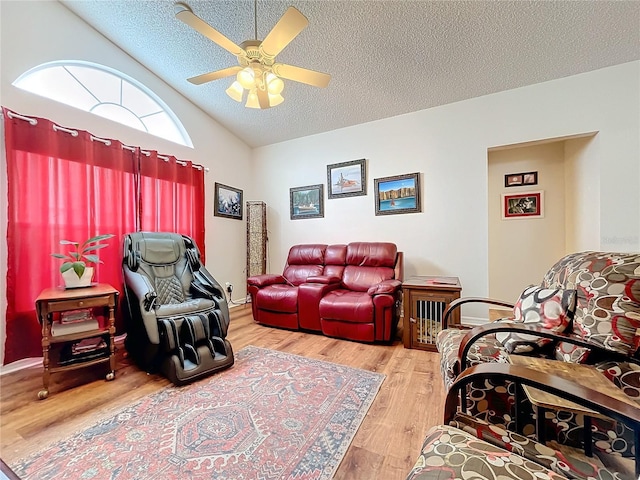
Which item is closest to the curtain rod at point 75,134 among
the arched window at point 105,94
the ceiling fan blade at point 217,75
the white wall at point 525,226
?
the arched window at point 105,94

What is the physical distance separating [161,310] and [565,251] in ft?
15.1

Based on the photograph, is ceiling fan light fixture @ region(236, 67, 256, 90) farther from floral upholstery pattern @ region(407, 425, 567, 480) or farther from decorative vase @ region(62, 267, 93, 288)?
floral upholstery pattern @ region(407, 425, 567, 480)

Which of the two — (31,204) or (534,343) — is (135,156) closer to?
(31,204)

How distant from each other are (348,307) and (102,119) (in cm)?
317

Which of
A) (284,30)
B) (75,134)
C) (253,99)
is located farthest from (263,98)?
(75,134)

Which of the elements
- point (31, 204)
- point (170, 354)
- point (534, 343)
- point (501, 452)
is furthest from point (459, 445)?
point (31, 204)

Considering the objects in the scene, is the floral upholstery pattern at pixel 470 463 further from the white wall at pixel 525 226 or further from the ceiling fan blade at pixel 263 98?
the white wall at pixel 525 226

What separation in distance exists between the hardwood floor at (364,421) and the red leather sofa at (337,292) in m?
0.25

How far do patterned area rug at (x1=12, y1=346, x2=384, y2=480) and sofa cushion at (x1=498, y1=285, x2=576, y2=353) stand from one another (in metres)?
0.94

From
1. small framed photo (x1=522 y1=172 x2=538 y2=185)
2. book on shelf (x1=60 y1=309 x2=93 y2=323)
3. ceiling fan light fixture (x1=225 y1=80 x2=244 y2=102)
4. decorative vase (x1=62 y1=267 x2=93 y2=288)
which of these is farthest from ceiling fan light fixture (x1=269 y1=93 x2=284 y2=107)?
small framed photo (x1=522 y1=172 x2=538 y2=185)

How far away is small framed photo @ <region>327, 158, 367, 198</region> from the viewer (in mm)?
3668

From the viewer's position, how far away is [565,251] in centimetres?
326

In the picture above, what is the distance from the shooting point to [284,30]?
159cm

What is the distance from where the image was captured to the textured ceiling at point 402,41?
6.77ft
